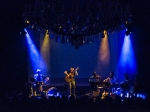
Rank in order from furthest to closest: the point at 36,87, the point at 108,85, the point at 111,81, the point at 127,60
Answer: the point at 127,60
the point at 111,81
the point at 36,87
the point at 108,85

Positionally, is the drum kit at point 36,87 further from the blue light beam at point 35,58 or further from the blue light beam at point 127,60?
the blue light beam at point 127,60

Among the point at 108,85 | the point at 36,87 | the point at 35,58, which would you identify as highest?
the point at 35,58

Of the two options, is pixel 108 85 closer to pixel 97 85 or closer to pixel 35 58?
pixel 97 85

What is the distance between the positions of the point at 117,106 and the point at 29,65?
986 centimetres

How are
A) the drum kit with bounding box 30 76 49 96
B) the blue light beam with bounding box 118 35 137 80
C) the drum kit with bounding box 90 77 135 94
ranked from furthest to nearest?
the blue light beam with bounding box 118 35 137 80 < the drum kit with bounding box 30 76 49 96 < the drum kit with bounding box 90 77 135 94

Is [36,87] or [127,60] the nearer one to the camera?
[36,87]

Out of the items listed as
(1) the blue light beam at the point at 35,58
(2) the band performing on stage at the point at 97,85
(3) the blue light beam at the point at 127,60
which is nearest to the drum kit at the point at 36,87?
(2) the band performing on stage at the point at 97,85

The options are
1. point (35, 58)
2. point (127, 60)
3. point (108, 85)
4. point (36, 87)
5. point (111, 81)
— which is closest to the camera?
point (108, 85)

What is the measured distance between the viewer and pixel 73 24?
1131cm

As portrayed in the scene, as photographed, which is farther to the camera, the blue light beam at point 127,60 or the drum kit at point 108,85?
the blue light beam at point 127,60

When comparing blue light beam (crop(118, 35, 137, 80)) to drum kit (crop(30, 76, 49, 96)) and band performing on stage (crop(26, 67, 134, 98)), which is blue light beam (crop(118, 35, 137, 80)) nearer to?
band performing on stage (crop(26, 67, 134, 98))

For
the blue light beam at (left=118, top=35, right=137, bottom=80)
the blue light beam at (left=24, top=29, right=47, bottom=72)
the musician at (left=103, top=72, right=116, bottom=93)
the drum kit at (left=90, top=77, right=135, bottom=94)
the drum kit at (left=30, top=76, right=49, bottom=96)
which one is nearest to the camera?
the drum kit at (left=90, top=77, right=135, bottom=94)

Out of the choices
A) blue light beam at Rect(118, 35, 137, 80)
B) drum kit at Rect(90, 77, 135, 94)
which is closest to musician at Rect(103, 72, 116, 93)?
drum kit at Rect(90, 77, 135, 94)

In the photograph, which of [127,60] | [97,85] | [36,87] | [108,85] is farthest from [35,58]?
[108,85]
